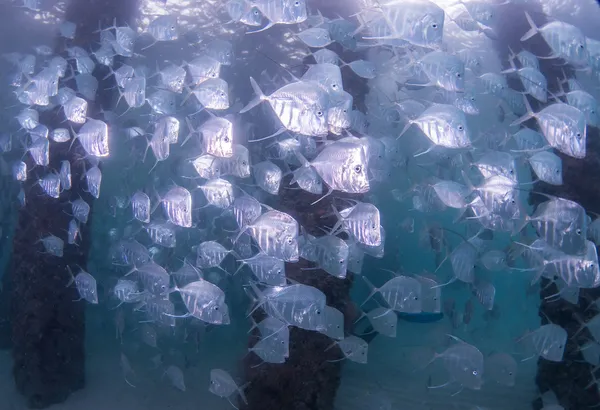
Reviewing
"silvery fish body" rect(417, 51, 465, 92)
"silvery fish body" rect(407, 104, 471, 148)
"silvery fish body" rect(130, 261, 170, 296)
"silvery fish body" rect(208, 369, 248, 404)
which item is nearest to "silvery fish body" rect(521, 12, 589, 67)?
"silvery fish body" rect(417, 51, 465, 92)

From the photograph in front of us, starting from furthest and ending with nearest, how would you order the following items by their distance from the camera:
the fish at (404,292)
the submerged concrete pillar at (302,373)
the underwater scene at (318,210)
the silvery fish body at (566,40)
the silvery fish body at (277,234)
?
1. the submerged concrete pillar at (302,373)
2. the fish at (404,292)
3. the silvery fish body at (566,40)
4. the underwater scene at (318,210)
5. the silvery fish body at (277,234)

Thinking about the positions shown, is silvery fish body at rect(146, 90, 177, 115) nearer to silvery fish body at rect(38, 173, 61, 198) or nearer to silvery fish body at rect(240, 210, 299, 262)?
silvery fish body at rect(38, 173, 61, 198)

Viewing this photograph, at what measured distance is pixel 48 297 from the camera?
8.05 m

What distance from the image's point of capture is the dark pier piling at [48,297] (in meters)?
7.92

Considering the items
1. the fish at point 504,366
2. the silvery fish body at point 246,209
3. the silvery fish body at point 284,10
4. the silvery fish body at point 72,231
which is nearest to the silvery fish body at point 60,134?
the silvery fish body at point 72,231

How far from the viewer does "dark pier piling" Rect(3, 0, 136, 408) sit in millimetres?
7918

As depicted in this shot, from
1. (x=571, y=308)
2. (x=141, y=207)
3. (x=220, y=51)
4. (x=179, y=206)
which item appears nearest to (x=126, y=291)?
(x=141, y=207)

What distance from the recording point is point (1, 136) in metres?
9.69

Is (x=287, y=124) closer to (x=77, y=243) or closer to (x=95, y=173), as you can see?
(x=95, y=173)

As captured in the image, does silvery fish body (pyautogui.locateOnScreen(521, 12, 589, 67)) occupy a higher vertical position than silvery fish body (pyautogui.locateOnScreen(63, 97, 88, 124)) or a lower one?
higher

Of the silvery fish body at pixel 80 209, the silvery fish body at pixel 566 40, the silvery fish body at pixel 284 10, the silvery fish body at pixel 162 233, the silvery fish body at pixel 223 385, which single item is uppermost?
the silvery fish body at pixel 284 10

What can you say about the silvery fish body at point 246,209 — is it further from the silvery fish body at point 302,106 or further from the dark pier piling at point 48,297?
the dark pier piling at point 48,297

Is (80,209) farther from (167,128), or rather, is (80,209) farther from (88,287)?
(167,128)

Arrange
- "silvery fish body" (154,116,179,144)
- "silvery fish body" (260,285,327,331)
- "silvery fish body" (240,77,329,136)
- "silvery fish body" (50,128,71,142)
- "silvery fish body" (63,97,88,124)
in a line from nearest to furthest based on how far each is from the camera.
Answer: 1. "silvery fish body" (240,77,329,136)
2. "silvery fish body" (260,285,327,331)
3. "silvery fish body" (154,116,179,144)
4. "silvery fish body" (63,97,88,124)
5. "silvery fish body" (50,128,71,142)
